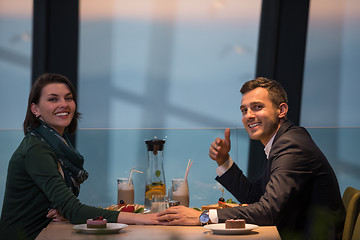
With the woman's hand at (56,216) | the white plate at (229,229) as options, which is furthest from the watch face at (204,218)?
the woman's hand at (56,216)

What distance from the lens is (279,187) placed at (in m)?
2.11

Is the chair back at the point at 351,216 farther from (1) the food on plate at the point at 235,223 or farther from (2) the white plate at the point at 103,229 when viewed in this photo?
(2) the white plate at the point at 103,229

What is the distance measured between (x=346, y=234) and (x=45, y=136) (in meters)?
1.48

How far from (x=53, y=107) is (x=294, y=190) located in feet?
3.99

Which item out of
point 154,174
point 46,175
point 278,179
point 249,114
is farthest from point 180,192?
point 46,175

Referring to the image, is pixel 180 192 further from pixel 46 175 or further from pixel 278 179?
pixel 46 175

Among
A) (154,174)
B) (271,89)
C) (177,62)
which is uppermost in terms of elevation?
(177,62)

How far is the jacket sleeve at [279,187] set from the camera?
202 cm

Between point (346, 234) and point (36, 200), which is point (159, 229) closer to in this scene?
point (36, 200)

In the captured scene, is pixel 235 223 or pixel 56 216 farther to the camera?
pixel 56 216

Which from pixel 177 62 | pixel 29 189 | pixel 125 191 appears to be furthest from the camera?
pixel 177 62

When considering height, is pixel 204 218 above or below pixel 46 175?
below

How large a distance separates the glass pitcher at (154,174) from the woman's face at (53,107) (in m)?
0.48

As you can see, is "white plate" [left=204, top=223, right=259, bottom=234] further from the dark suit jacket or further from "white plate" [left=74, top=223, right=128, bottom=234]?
"white plate" [left=74, top=223, right=128, bottom=234]
